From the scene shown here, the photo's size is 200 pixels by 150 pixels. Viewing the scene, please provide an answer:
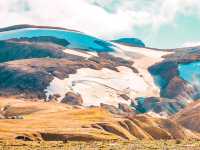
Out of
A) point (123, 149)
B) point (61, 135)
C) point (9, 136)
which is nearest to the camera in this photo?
point (123, 149)

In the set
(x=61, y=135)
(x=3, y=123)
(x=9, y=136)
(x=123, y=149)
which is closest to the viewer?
(x=123, y=149)

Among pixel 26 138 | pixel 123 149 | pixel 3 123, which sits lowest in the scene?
pixel 123 149

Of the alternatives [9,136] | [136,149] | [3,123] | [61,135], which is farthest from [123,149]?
[3,123]

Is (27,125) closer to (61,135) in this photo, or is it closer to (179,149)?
(61,135)

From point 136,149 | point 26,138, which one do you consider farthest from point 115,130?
point 136,149

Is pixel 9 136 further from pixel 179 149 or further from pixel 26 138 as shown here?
pixel 179 149

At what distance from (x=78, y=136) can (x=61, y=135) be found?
468 centimetres

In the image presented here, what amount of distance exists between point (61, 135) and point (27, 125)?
1188 inches

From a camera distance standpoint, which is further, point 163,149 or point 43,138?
point 43,138

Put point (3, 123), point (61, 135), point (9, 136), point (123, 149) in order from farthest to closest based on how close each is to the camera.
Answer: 1. point (3, 123)
2. point (61, 135)
3. point (9, 136)
4. point (123, 149)

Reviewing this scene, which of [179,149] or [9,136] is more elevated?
[9,136]

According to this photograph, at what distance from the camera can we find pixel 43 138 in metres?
156

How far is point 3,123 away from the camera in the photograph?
Answer: 7308 inches

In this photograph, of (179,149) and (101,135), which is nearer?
(179,149)
